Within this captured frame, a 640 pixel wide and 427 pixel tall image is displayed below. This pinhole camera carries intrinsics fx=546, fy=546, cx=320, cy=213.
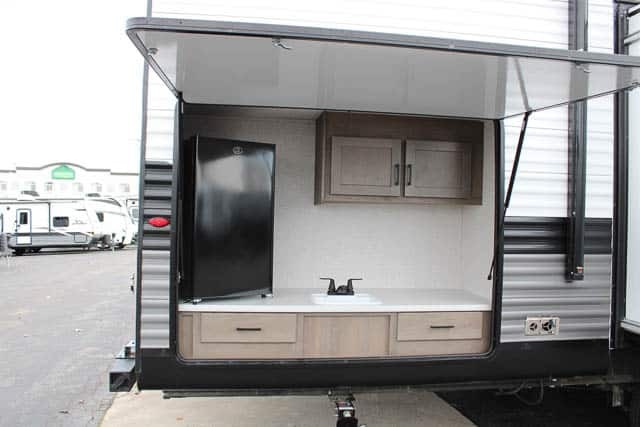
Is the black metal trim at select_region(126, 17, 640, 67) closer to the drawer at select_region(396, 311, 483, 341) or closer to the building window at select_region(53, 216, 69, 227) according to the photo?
the drawer at select_region(396, 311, 483, 341)

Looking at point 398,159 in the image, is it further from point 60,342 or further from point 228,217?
point 60,342

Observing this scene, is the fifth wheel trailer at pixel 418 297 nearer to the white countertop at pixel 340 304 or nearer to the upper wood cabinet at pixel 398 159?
the white countertop at pixel 340 304

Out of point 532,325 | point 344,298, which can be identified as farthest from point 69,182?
point 532,325

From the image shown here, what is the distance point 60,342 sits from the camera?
6336 millimetres

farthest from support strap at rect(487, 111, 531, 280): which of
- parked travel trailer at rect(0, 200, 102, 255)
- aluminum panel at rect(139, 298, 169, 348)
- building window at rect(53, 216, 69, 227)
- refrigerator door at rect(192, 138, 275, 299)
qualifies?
building window at rect(53, 216, 69, 227)

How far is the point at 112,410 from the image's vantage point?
4129mm

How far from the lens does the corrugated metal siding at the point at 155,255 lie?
8.74 ft

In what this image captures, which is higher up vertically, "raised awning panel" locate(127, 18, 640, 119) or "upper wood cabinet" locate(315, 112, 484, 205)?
"raised awning panel" locate(127, 18, 640, 119)

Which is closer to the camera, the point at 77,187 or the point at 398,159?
the point at 398,159

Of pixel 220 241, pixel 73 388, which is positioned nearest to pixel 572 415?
pixel 220 241

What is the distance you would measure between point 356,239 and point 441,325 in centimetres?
120

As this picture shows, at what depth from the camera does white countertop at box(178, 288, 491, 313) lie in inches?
114

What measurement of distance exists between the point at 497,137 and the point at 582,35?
696 millimetres

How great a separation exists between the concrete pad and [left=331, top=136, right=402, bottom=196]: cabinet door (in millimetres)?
1504
